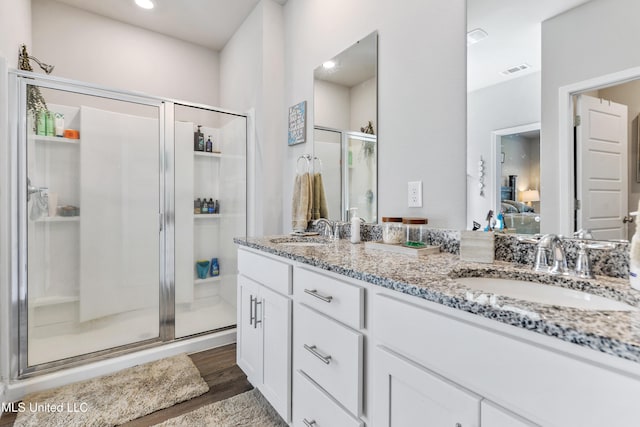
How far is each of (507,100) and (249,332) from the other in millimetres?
1604

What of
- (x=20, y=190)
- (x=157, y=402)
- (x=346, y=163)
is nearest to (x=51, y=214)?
(x=20, y=190)

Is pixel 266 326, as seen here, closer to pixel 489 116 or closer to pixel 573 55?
pixel 489 116

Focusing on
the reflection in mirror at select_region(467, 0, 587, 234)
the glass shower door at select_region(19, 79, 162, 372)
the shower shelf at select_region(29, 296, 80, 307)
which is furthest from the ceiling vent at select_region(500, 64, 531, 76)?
the shower shelf at select_region(29, 296, 80, 307)

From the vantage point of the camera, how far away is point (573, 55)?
100cm

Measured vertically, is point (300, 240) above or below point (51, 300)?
above

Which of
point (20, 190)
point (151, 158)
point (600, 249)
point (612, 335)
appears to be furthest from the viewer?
point (151, 158)

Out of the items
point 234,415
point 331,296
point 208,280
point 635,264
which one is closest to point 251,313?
point 234,415

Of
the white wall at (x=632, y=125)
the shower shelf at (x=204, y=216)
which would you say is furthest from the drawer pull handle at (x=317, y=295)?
the shower shelf at (x=204, y=216)

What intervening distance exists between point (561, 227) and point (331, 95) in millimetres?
1483

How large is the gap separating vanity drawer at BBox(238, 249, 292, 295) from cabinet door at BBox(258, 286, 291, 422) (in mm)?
41

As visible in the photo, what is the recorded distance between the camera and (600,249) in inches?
36.2

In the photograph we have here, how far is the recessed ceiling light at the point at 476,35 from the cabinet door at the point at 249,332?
4.73 ft

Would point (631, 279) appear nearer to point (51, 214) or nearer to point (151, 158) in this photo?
point (151, 158)

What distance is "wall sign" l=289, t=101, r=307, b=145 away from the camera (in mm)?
2248
